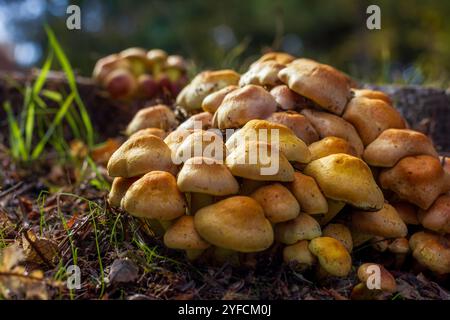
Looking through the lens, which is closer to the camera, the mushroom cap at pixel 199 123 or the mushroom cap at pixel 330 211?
the mushroom cap at pixel 330 211

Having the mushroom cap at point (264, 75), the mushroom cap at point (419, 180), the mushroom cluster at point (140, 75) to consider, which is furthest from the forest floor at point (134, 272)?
the mushroom cluster at point (140, 75)

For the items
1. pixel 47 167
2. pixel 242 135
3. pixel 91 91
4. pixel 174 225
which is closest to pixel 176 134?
pixel 242 135

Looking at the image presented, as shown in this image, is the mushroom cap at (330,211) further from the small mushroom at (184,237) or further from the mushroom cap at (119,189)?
the mushroom cap at (119,189)

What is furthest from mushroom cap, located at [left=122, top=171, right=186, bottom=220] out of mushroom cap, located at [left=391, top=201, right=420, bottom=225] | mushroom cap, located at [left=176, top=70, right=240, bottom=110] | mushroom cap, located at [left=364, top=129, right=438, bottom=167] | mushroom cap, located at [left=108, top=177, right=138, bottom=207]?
mushroom cap, located at [left=391, top=201, right=420, bottom=225]

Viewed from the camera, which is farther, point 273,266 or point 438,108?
point 438,108

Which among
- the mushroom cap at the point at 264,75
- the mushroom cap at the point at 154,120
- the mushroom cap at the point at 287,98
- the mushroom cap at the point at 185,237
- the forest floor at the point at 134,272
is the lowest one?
the forest floor at the point at 134,272

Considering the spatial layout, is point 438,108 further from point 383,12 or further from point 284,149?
point 383,12

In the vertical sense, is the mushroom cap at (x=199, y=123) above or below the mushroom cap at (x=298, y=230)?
above

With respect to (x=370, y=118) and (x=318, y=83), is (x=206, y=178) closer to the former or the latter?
(x=318, y=83)
